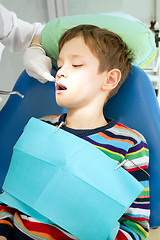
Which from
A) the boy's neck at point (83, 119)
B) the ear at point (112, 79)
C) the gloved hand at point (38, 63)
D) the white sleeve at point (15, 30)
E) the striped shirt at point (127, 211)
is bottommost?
the striped shirt at point (127, 211)

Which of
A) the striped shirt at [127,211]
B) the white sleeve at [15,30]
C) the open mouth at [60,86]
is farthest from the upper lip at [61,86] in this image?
the white sleeve at [15,30]

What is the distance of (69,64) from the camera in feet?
3.24

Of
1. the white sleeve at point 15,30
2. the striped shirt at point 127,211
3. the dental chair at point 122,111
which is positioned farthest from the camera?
the white sleeve at point 15,30

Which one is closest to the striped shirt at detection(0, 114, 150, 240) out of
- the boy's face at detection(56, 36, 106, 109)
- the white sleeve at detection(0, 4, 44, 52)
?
the boy's face at detection(56, 36, 106, 109)

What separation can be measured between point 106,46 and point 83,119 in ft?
0.85

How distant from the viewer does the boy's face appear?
959 millimetres

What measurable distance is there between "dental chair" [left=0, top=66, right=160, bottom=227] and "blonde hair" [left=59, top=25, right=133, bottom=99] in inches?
1.9

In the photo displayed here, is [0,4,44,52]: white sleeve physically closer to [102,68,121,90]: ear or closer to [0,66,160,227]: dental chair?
[0,66,160,227]: dental chair

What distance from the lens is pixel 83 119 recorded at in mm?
A: 1015

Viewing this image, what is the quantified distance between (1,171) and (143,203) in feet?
1.86

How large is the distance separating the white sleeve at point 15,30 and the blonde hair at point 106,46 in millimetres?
A: 286

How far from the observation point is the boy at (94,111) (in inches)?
34.9

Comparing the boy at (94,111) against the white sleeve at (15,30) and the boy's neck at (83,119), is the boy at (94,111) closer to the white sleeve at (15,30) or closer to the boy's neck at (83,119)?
the boy's neck at (83,119)

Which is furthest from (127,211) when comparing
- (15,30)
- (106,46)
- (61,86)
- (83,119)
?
(15,30)
